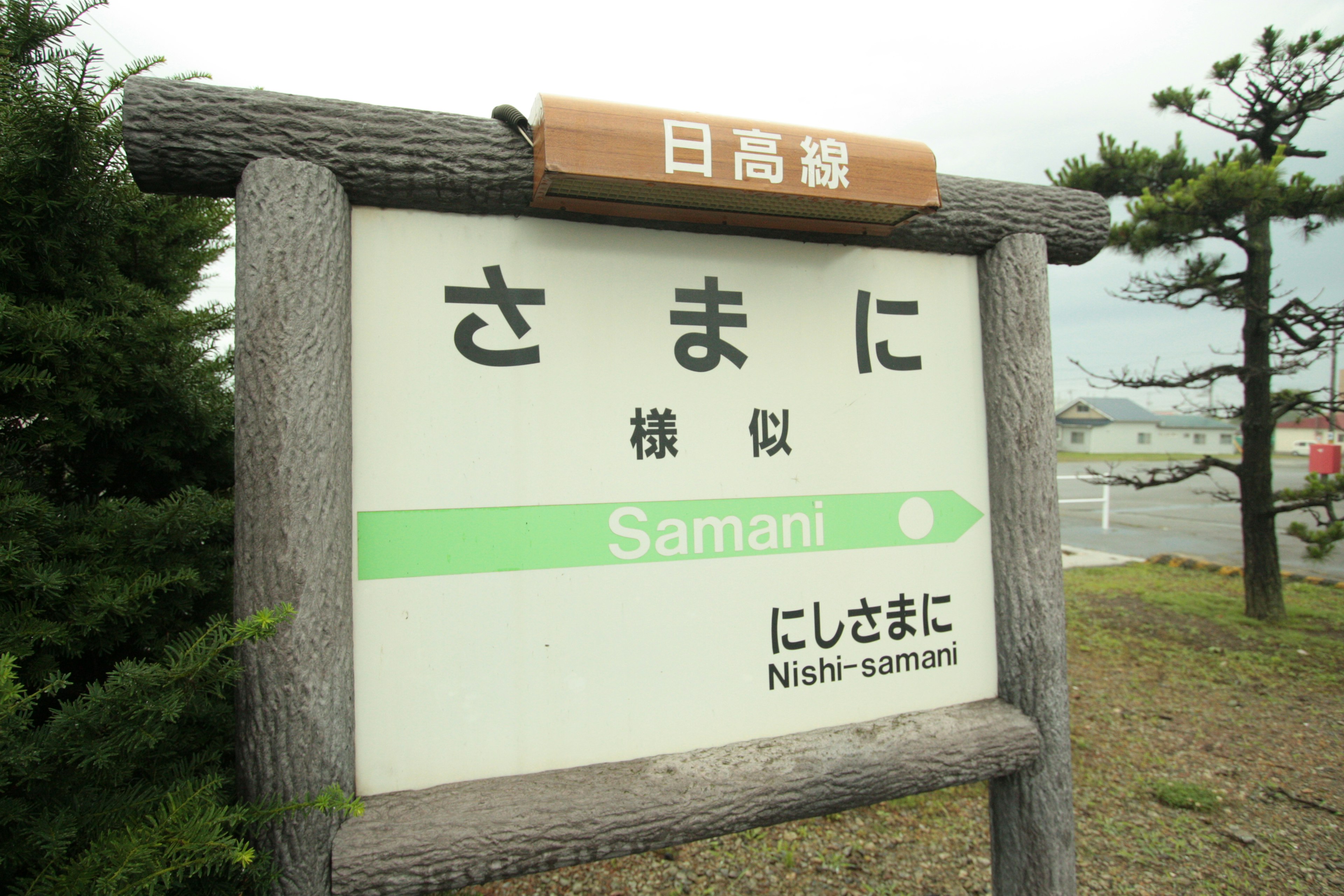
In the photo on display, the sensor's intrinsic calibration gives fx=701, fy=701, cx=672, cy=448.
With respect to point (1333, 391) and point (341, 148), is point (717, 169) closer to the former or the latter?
point (341, 148)

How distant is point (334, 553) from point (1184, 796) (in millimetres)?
3532

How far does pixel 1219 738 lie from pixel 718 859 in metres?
2.71

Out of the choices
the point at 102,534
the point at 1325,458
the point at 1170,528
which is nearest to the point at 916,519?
the point at 102,534

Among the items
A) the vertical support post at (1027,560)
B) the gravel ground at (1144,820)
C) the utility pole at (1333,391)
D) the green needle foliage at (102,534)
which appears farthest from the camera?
the utility pole at (1333,391)

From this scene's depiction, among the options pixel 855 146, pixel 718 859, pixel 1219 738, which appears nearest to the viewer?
pixel 855 146

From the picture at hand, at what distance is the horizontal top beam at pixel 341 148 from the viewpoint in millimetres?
1296

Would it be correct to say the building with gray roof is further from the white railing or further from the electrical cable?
the electrical cable

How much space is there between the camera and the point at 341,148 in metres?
1.36

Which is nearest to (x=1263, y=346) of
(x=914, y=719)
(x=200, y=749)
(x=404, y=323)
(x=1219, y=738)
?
(x=1219, y=738)

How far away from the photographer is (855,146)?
156cm

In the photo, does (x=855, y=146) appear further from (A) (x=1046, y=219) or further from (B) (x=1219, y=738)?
(B) (x=1219, y=738)

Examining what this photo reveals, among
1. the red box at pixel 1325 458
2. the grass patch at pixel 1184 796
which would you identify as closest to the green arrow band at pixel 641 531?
the grass patch at pixel 1184 796

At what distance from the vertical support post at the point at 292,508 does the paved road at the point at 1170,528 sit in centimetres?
623

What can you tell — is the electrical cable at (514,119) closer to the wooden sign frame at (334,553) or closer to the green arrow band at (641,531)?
the wooden sign frame at (334,553)
